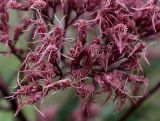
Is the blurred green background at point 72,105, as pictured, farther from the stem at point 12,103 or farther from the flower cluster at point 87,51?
the flower cluster at point 87,51

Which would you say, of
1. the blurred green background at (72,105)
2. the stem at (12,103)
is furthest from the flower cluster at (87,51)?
the blurred green background at (72,105)

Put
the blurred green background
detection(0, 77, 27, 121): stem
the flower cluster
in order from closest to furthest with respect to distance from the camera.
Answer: the flower cluster < detection(0, 77, 27, 121): stem < the blurred green background

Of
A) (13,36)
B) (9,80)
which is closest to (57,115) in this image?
(9,80)

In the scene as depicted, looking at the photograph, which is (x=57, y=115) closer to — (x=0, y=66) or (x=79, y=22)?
(x=0, y=66)

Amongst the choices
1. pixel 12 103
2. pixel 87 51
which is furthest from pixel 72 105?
pixel 87 51

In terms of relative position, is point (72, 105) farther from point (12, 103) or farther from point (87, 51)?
point (87, 51)

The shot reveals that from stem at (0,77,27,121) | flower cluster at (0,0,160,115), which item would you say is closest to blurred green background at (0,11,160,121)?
stem at (0,77,27,121)

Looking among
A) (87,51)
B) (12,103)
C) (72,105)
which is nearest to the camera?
(87,51)

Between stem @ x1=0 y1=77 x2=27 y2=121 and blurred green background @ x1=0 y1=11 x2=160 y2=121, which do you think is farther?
blurred green background @ x1=0 y1=11 x2=160 y2=121

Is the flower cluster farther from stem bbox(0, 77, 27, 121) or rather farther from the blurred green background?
the blurred green background

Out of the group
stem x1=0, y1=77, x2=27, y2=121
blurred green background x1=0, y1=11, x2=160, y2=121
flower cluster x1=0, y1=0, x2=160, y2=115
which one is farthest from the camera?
blurred green background x1=0, y1=11, x2=160, y2=121
